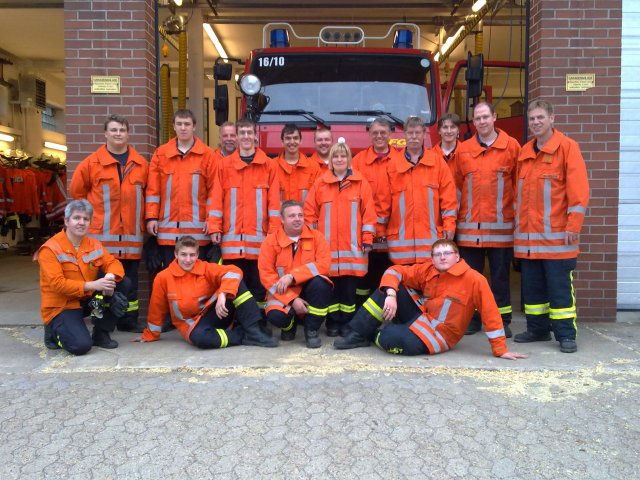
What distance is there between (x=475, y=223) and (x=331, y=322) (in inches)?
61.3

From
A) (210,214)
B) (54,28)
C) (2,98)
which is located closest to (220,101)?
(210,214)

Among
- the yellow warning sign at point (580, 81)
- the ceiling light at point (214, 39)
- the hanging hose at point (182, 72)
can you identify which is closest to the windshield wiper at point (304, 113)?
the yellow warning sign at point (580, 81)

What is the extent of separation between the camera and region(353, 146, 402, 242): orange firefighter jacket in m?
5.42

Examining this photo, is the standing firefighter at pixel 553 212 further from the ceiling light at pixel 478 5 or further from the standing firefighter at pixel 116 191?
the ceiling light at pixel 478 5

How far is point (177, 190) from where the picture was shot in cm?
531

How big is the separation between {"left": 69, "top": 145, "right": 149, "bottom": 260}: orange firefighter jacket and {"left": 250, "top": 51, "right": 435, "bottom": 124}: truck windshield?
5.02ft

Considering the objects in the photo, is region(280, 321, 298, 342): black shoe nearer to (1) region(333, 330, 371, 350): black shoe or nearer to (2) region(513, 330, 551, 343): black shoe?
(1) region(333, 330, 371, 350): black shoe

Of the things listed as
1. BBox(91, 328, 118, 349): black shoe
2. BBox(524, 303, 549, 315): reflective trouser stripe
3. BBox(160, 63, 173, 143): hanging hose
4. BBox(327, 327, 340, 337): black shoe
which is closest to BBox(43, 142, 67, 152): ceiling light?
BBox(160, 63, 173, 143): hanging hose

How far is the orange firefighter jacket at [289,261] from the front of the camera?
4871 millimetres

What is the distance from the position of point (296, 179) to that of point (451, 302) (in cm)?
188

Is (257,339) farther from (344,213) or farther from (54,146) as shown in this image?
(54,146)

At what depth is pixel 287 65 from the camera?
637 cm

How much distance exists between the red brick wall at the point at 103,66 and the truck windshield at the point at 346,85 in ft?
4.04

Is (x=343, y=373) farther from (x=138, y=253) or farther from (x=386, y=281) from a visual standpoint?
(x=138, y=253)
